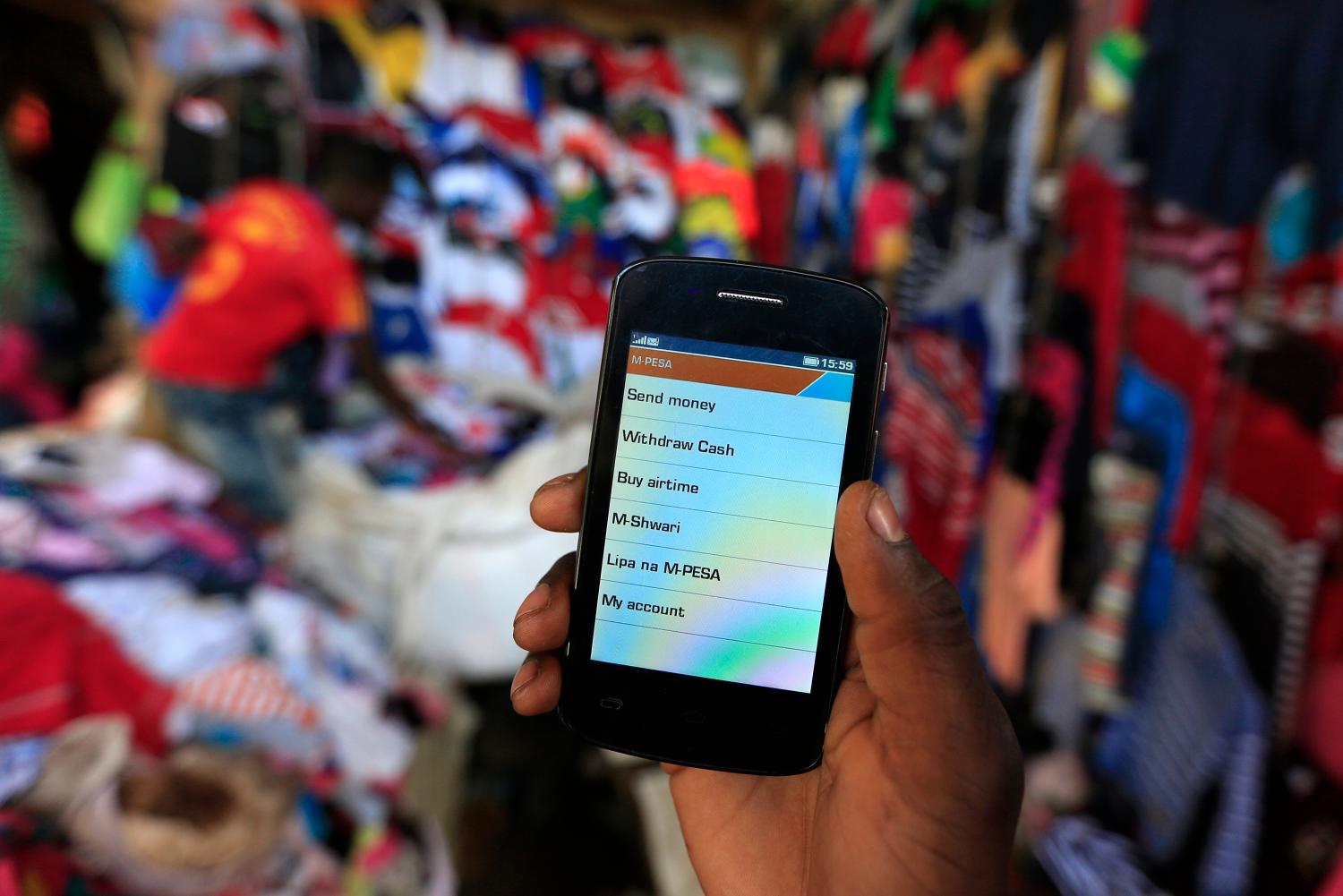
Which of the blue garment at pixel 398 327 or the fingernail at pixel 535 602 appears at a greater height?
the fingernail at pixel 535 602

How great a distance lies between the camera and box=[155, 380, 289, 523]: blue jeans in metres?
1.34

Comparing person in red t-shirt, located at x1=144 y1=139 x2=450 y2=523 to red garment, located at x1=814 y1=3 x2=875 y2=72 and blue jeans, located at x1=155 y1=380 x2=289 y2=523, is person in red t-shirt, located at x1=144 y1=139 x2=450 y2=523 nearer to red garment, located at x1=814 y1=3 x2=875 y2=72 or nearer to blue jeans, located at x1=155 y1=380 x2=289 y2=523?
blue jeans, located at x1=155 y1=380 x2=289 y2=523

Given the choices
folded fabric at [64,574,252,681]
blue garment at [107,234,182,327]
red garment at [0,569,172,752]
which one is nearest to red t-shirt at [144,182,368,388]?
blue garment at [107,234,182,327]

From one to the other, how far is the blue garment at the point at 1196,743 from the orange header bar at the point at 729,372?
2.08ft

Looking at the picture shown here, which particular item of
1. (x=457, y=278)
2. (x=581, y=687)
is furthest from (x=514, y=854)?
(x=457, y=278)

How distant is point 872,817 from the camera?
13.4 inches

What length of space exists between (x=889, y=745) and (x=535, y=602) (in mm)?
177

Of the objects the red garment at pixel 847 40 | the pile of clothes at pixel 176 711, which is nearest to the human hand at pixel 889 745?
the pile of clothes at pixel 176 711

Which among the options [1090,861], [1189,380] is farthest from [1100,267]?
[1090,861]

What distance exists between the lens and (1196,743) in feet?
2.49

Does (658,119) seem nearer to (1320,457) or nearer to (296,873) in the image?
(1320,457)

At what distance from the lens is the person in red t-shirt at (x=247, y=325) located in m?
1.26

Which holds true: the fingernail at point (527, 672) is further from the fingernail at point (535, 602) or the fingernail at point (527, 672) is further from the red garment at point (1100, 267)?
the red garment at point (1100, 267)

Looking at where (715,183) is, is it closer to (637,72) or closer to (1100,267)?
(637,72)
